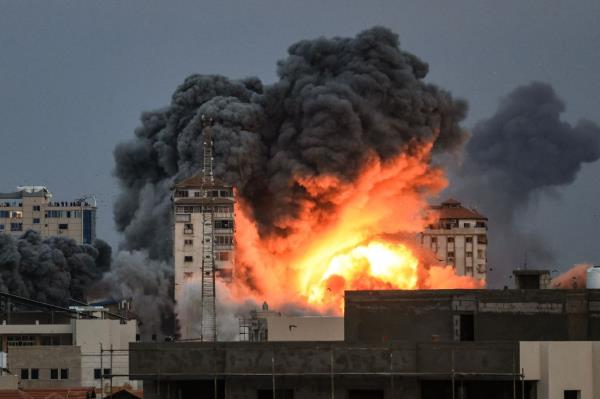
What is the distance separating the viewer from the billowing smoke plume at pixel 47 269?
162375mm

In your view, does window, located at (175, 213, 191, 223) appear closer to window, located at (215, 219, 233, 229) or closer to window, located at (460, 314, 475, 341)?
window, located at (215, 219, 233, 229)

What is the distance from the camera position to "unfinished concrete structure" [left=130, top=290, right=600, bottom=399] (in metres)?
59.4

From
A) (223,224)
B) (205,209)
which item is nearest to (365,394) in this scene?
(205,209)

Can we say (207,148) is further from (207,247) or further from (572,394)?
(572,394)

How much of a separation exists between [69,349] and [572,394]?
64844 millimetres

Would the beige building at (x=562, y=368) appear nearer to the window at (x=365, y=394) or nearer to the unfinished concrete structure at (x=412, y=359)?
the unfinished concrete structure at (x=412, y=359)

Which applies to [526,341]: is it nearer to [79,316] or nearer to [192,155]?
[79,316]

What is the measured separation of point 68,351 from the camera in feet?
393

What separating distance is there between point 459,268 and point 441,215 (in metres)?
5.44

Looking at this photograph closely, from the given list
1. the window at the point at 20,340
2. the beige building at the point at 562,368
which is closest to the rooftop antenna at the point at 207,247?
the window at the point at 20,340

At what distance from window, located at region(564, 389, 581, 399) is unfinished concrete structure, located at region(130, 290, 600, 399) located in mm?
167

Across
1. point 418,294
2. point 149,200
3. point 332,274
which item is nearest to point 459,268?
point 149,200

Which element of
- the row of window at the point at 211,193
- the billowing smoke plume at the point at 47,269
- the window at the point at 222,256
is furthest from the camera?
the billowing smoke plume at the point at 47,269

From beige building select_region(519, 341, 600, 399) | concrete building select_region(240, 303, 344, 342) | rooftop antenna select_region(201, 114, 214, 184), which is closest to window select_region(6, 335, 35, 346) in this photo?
rooftop antenna select_region(201, 114, 214, 184)
